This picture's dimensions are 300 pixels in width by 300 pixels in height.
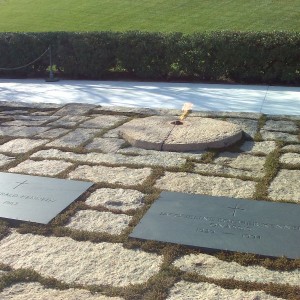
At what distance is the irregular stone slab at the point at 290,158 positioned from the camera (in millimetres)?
5018

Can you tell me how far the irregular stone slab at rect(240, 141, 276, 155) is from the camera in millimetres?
5376

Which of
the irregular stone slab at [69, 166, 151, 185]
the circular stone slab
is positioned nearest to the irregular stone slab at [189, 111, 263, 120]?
the circular stone slab

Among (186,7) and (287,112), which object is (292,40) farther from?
(186,7)

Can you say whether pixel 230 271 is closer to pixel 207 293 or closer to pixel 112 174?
pixel 207 293

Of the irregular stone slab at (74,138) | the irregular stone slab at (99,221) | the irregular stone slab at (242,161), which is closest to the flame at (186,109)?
the irregular stone slab at (74,138)

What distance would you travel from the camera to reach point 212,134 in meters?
5.60

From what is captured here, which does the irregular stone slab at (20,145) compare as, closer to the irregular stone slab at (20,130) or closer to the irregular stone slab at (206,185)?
the irregular stone slab at (20,130)

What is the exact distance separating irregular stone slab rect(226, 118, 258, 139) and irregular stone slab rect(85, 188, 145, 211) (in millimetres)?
2098

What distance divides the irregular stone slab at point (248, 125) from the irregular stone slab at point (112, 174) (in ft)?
5.40

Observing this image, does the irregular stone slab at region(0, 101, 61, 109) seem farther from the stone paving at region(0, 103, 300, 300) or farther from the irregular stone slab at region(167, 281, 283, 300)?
the irregular stone slab at region(167, 281, 283, 300)

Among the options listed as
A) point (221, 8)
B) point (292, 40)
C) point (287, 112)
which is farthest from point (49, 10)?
point (287, 112)

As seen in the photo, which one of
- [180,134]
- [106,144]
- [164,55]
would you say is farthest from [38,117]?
[164,55]

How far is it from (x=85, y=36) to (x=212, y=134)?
19.3ft

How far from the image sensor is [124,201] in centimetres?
415
